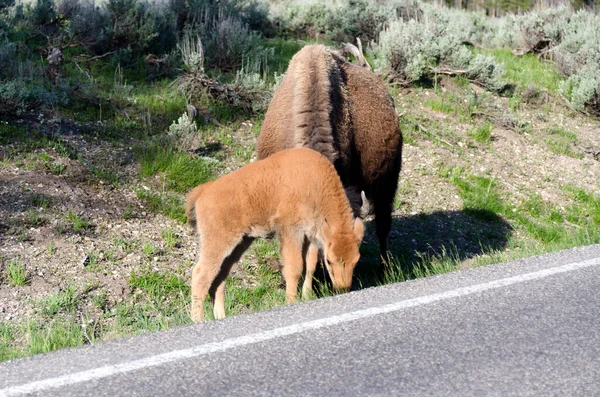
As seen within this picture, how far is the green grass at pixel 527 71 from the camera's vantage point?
48.5 feet

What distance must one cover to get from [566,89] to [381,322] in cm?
1101

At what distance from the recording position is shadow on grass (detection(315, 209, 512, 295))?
9.55 metres

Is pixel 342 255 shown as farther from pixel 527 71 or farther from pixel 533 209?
pixel 527 71

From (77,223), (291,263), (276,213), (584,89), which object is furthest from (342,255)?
(584,89)

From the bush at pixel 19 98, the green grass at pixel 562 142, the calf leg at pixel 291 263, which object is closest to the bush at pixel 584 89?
the green grass at pixel 562 142

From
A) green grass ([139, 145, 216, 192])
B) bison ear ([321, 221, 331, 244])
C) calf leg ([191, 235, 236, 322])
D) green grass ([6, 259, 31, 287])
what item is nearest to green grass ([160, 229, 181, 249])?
green grass ([139, 145, 216, 192])

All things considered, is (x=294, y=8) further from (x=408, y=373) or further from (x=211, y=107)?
(x=408, y=373)

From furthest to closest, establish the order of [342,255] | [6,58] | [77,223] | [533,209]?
1. [533,209]
2. [6,58]
3. [77,223]
4. [342,255]

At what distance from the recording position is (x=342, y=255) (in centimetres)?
578

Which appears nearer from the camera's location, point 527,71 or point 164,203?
point 164,203

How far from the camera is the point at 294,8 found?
16953mm

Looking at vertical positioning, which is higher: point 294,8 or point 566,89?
point 294,8

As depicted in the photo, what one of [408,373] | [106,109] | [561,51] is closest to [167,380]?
[408,373]

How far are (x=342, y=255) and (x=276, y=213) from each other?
67 centimetres
